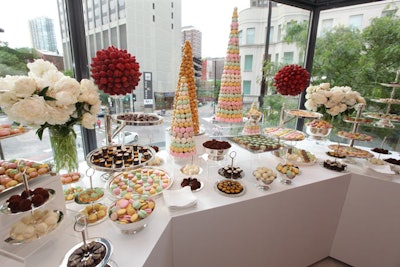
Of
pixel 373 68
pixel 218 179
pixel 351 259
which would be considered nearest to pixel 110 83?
pixel 218 179

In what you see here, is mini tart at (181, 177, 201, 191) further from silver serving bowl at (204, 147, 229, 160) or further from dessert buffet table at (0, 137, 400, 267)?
silver serving bowl at (204, 147, 229, 160)

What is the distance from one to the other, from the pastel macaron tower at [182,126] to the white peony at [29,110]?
2.69ft

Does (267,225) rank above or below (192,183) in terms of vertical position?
below

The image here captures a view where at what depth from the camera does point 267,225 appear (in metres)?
1.57

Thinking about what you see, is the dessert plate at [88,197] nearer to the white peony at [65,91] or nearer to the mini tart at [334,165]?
the white peony at [65,91]

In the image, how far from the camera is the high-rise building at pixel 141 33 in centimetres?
178

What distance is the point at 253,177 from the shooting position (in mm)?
1742

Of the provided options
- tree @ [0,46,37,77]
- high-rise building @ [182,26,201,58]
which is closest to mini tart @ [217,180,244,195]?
high-rise building @ [182,26,201,58]

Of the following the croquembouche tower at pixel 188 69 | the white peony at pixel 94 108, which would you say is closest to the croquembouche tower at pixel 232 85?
the croquembouche tower at pixel 188 69

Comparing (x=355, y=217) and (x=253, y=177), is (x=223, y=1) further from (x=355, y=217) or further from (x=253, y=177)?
(x=355, y=217)

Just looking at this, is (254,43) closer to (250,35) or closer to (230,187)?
(250,35)

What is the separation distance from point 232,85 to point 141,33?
3.39 ft

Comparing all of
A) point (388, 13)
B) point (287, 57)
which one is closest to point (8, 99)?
point (287, 57)

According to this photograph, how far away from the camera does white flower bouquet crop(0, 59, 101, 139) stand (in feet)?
2.94
